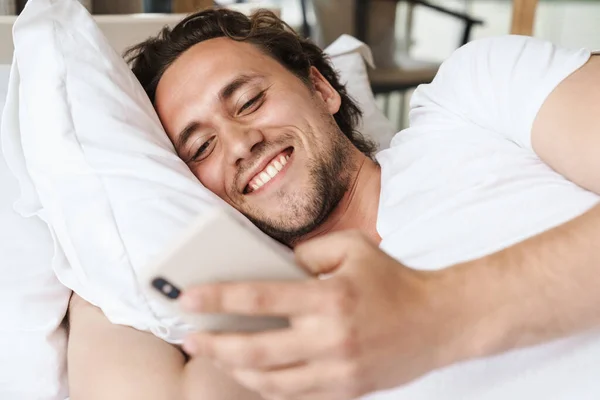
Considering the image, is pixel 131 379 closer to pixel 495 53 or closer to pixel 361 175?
pixel 361 175

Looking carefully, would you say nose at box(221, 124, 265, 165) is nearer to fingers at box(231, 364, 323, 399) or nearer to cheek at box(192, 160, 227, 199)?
cheek at box(192, 160, 227, 199)

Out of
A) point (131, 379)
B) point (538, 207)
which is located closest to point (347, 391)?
point (131, 379)

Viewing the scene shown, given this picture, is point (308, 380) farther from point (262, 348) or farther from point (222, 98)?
point (222, 98)

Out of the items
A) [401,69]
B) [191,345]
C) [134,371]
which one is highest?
[191,345]

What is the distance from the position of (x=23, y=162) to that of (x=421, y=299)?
0.72 m

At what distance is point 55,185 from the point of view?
871 mm

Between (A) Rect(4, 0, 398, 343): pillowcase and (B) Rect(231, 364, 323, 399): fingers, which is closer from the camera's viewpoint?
(B) Rect(231, 364, 323, 399): fingers

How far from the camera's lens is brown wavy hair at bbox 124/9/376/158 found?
128cm

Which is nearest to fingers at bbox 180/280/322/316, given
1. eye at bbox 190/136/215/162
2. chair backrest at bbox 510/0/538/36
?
eye at bbox 190/136/215/162

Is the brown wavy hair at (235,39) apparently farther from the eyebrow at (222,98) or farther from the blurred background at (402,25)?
the blurred background at (402,25)

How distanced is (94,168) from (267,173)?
30cm

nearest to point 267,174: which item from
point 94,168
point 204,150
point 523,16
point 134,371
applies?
point 204,150

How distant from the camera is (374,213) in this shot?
110 cm

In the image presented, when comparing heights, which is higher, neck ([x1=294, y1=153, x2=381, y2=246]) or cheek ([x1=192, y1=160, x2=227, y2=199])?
cheek ([x1=192, y1=160, x2=227, y2=199])
